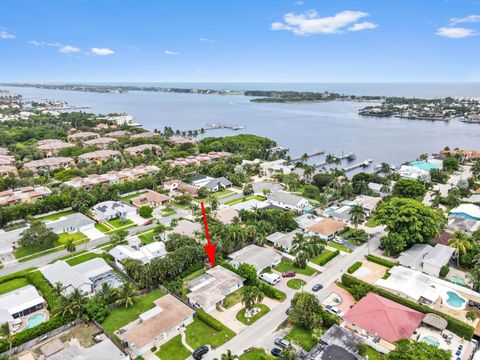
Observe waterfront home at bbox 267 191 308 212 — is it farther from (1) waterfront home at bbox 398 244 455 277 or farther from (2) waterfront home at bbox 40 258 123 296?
(2) waterfront home at bbox 40 258 123 296

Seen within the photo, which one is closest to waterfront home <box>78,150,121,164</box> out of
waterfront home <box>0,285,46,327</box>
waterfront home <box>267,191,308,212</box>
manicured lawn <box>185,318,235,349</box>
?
waterfront home <box>267,191,308,212</box>

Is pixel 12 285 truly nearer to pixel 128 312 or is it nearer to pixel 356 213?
pixel 128 312

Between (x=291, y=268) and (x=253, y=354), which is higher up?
(x=291, y=268)

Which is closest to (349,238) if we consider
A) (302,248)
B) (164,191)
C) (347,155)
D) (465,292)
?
(302,248)

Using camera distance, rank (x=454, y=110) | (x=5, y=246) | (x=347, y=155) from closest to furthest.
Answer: (x=5, y=246)
(x=347, y=155)
(x=454, y=110)

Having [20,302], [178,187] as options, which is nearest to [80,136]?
[178,187]

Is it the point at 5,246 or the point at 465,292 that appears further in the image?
the point at 5,246

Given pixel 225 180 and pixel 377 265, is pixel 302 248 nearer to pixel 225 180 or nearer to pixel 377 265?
pixel 377 265
